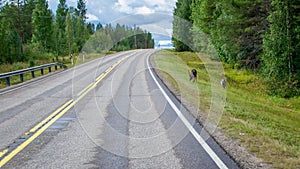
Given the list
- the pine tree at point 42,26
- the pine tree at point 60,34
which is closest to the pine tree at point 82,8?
the pine tree at point 60,34

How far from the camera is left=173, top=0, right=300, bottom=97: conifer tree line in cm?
1847

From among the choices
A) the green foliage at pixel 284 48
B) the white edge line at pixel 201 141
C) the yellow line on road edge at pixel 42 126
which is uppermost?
the green foliage at pixel 284 48

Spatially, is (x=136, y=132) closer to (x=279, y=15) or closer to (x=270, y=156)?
(x=270, y=156)

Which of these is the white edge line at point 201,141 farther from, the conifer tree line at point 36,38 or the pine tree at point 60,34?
the pine tree at point 60,34

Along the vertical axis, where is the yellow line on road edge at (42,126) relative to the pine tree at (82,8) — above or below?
below

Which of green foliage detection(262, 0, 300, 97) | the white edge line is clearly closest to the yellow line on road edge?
the white edge line

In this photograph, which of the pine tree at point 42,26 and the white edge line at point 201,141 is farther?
the pine tree at point 42,26

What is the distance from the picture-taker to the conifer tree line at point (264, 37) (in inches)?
727

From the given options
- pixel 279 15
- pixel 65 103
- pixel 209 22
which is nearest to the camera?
pixel 65 103

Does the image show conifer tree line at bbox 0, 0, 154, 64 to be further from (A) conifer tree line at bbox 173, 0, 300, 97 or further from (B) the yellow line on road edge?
(B) the yellow line on road edge

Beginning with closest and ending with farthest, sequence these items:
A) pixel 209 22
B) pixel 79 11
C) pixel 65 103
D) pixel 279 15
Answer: pixel 65 103 < pixel 279 15 < pixel 209 22 < pixel 79 11

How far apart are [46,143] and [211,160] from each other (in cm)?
336

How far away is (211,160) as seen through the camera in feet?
17.0

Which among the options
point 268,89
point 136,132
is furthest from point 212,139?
point 268,89
